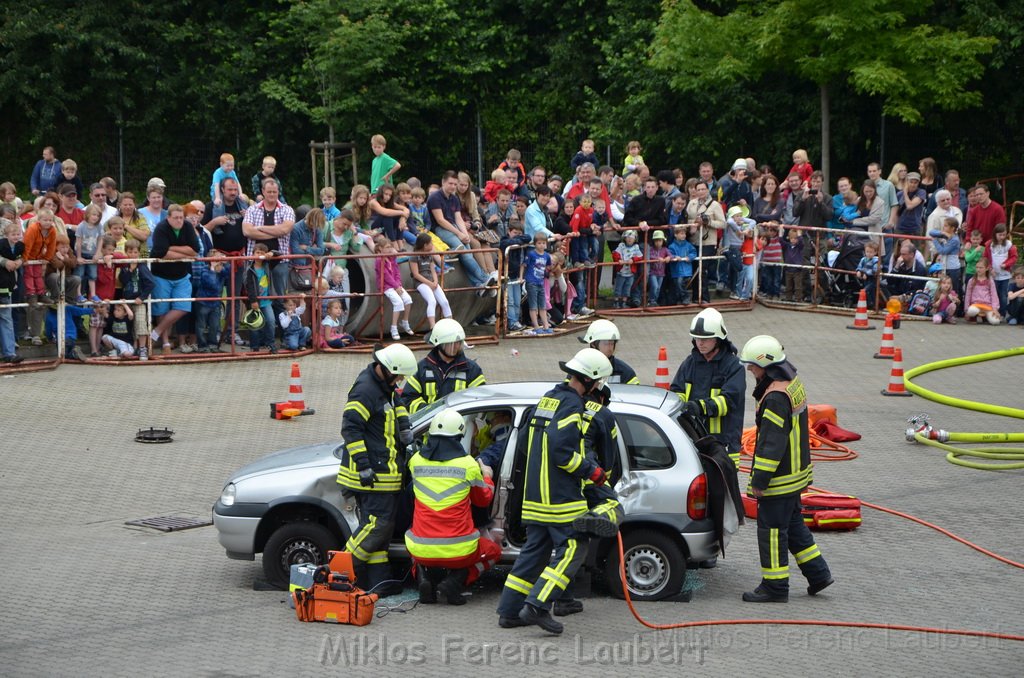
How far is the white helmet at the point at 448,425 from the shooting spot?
368 inches

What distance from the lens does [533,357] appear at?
18.6 meters

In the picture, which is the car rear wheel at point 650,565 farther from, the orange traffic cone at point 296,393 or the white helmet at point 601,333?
the orange traffic cone at point 296,393

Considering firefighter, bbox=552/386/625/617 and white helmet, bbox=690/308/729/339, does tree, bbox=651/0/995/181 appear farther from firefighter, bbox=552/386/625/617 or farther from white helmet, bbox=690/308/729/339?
firefighter, bbox=552/386/625/617

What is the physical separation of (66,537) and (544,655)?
4.79 m

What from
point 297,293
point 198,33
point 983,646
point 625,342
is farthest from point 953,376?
point 198,33

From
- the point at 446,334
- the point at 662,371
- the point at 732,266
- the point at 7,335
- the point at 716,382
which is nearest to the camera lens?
the point at 446,334

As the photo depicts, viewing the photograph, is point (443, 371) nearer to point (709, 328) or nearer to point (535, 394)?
point (535, 394)

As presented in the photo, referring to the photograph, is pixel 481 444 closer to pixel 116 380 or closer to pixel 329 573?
pixel 329 573

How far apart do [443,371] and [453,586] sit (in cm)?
218

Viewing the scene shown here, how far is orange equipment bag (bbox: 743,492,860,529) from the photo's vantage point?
11.5 m

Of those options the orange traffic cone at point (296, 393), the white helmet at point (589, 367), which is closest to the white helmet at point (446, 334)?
the white helmet at point (589, 367)

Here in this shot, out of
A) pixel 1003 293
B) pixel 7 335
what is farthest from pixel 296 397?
pixel 1003 293

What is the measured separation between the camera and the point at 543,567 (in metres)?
9.24

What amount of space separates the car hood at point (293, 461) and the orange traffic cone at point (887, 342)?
9632 mm
